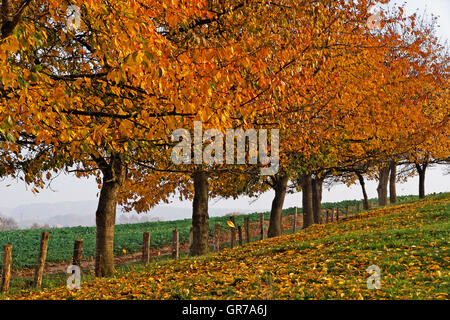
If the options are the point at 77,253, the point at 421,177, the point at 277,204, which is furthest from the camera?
the point at 421,177

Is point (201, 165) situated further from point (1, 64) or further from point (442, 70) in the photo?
point (442, 70)

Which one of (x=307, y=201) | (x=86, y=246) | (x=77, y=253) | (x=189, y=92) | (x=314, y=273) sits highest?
(x=189, y=92)

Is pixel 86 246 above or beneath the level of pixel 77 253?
beneath

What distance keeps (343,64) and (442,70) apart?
21051mm

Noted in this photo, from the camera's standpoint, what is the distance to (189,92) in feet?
28.7

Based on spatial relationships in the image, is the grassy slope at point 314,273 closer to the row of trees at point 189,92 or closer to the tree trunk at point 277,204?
the row of trees at point 189,92

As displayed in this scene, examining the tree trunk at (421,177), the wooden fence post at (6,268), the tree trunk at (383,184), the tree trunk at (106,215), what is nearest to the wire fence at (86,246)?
the tree trunk at (106,215)

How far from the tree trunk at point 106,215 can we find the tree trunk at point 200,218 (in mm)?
4550

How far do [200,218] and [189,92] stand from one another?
428 inches

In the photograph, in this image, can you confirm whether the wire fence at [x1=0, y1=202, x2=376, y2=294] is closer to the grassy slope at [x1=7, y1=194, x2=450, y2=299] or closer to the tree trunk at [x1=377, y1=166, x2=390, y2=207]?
the grassy slope at [x1=7, y1=194, x2=450, y2=299]

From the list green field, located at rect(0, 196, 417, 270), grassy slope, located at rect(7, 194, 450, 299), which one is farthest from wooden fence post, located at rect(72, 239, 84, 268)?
green field, located at rect(0, 196, 417, 270)

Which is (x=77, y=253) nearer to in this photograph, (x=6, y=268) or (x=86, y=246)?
(x=6, y=268)

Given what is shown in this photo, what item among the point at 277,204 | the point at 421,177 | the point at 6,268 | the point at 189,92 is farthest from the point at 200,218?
the point at 421,177
